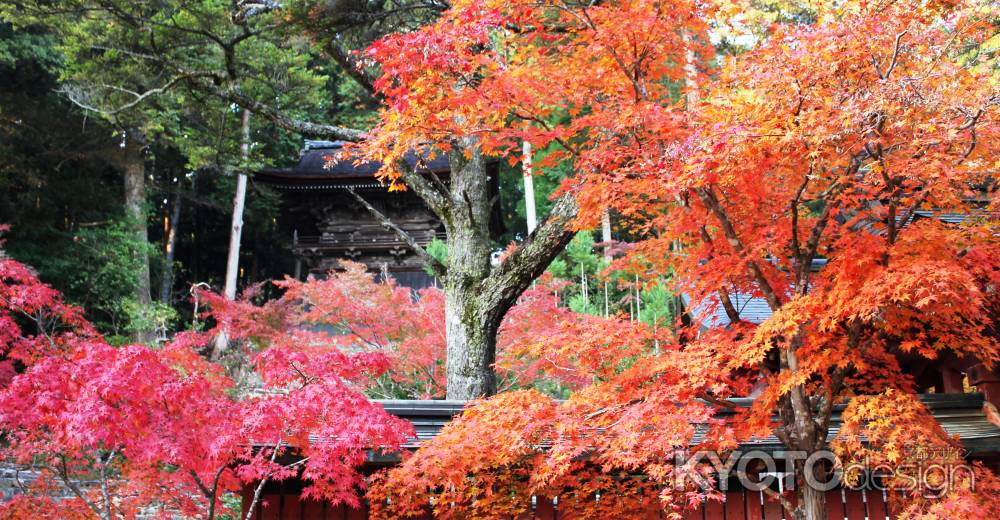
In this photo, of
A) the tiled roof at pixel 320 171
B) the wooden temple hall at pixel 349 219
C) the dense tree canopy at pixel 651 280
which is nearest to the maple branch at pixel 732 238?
the dense tree canopy at pixel 651 280

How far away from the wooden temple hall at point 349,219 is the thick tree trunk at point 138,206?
2.75m

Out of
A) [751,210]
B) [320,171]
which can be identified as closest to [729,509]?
[751,210]

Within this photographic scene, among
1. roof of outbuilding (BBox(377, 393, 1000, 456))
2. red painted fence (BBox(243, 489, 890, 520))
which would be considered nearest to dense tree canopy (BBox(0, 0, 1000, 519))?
red painted fence (BBox(243, 489, 890, 520))

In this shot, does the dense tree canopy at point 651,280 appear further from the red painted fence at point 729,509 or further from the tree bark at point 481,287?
the red painted fence at point 729,509

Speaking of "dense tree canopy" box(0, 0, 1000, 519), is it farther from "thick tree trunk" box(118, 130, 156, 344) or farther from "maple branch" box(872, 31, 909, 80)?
"thick tree trunk" box(118, 130, 156, 344)

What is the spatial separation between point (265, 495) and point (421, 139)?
127 inches

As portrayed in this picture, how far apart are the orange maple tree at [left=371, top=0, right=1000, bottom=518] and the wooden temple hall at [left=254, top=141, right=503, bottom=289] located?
12177 millimetres

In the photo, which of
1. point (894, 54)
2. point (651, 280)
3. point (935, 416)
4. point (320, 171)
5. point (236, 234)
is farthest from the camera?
point (236, 234)

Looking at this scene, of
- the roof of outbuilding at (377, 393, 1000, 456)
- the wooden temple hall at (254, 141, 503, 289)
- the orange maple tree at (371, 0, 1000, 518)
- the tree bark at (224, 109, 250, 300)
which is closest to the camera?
the orange maple tree at (371, 0, 1000, 518)

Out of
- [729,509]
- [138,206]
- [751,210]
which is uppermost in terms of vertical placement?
[138,206]

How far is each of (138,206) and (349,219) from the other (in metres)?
4.78

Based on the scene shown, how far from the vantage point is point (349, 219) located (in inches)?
746

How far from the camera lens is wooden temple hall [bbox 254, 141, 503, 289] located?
59.8 feet

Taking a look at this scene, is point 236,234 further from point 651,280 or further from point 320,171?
point 651,280
